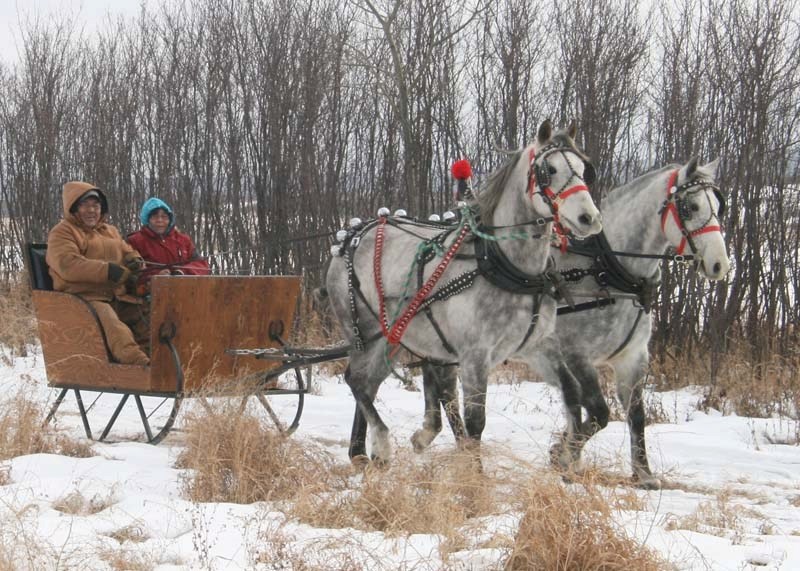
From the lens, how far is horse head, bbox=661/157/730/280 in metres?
5.38

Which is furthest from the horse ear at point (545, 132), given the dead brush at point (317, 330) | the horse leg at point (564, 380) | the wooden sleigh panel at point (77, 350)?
the dead brush at point (317, 330)

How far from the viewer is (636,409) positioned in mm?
5812

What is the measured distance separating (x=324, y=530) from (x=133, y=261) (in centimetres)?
337

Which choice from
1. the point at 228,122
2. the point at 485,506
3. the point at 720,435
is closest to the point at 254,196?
the point at 228,122

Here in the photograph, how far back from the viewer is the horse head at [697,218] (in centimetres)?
538

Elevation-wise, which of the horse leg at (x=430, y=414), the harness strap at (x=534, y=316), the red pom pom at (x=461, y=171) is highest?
the red pom pom at (x=461, y=171)

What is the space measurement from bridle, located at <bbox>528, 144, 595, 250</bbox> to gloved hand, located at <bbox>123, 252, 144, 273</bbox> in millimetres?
3072

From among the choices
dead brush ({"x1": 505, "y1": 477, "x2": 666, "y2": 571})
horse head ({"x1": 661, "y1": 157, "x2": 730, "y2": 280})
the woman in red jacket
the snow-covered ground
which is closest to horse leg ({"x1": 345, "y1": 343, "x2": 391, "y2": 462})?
the snow-covered ground

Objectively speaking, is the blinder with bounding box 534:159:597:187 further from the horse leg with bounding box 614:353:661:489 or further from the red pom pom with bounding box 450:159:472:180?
the horse leg with bounding box 614:353:661:489

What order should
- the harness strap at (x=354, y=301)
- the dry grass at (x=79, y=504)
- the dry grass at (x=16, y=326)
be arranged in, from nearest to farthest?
the dry grass at (x=79, y=504), the harness strap at (x=354, y=301), the dry grass at (x=16, y=326)

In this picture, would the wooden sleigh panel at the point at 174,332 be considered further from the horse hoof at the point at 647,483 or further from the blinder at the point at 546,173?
the horse hoof at the point at 647,483

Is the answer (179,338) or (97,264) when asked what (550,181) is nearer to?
(179,338)

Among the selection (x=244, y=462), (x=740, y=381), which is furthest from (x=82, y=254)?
(x=740, y=381)

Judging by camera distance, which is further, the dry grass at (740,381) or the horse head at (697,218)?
the dry grass at (740,381)
